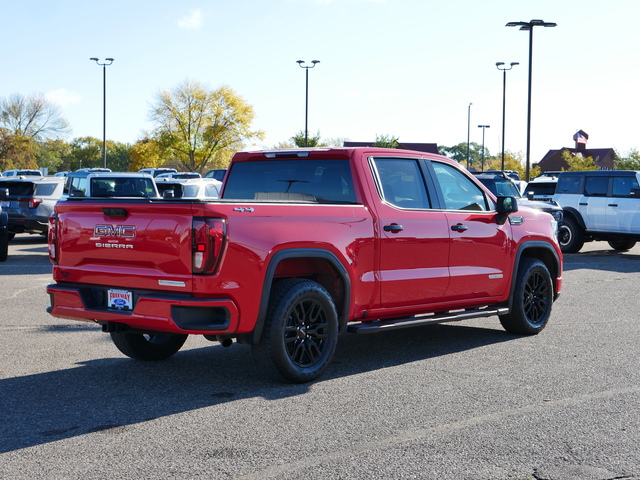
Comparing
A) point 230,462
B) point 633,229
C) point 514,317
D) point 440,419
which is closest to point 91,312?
point 230,462

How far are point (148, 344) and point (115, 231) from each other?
57.0 inches

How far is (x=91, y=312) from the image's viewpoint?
249 inches

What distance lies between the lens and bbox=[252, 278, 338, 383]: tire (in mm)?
6199

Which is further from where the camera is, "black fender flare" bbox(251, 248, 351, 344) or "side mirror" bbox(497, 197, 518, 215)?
"side mirror" bbox(497, 197, 518, 215)

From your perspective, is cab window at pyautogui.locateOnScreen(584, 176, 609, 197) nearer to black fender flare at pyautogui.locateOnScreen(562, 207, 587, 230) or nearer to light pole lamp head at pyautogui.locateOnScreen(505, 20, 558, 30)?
black fender flare at pyautogui.locateOnScreen(562, 207, 587, 230)

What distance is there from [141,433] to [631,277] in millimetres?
12114

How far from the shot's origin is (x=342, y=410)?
567 cm

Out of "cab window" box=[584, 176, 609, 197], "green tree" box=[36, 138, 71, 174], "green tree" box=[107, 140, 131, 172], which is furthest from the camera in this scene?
"green tree" box=[107, 140, 131, 172]

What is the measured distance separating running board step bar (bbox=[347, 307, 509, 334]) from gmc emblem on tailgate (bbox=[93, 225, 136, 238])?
76.3 inches

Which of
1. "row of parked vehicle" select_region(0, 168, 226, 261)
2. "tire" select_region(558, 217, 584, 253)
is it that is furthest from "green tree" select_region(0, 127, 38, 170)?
"tire" select_region(558, 217, 584, 253)

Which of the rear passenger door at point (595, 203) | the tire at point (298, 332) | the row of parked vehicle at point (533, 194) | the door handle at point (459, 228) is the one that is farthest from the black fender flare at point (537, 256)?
the rear passenger door at point (595, 203)

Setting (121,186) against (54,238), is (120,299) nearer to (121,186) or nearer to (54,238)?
(54,238)

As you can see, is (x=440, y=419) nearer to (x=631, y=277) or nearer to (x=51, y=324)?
(x=51, y=324)

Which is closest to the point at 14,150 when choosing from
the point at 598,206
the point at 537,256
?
the point at 598,206
